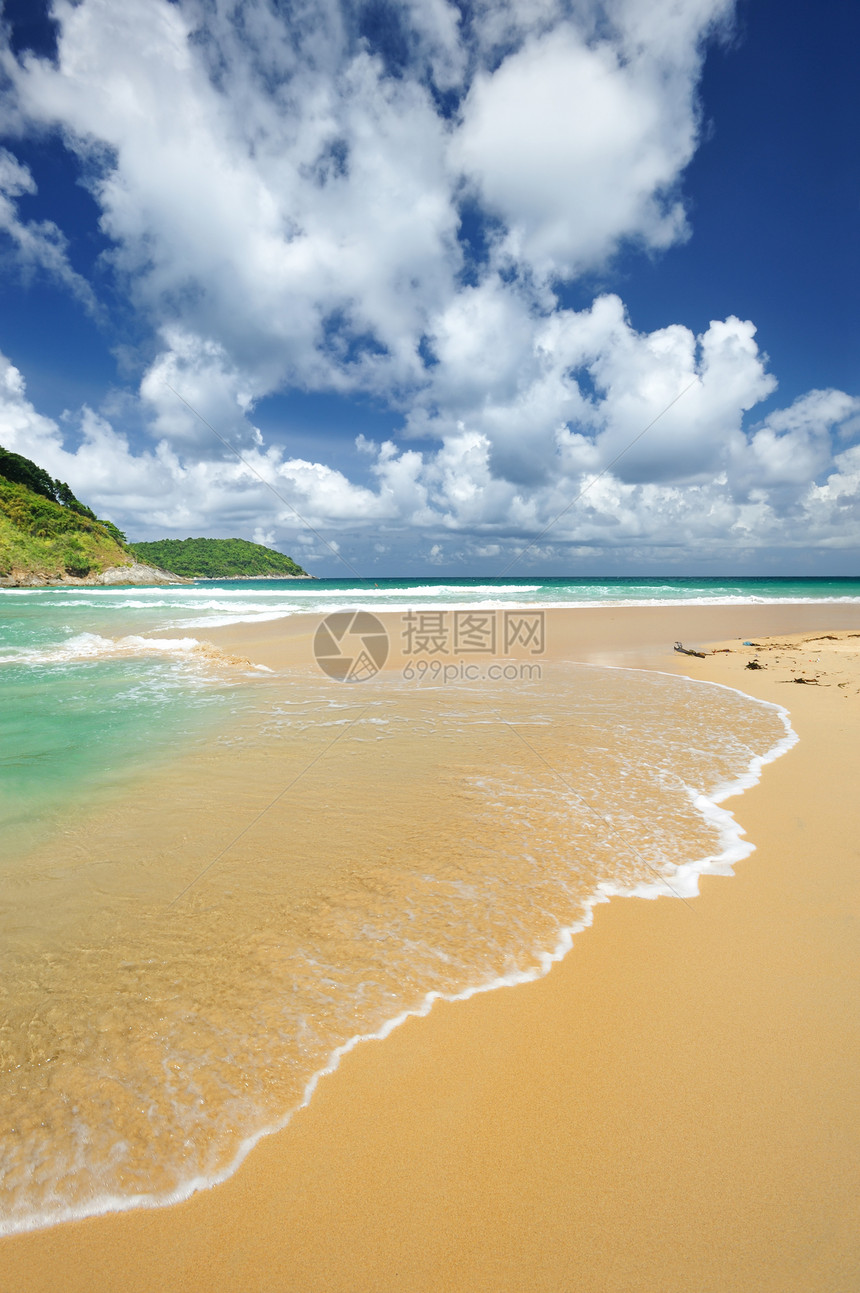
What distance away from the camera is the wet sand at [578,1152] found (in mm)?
1570

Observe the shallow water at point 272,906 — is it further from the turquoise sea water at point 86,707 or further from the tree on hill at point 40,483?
the tree on hill at point 40,483

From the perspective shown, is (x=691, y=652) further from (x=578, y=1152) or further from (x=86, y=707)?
(x=578, y=1152)

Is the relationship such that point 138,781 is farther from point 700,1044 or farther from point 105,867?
point 700,1044

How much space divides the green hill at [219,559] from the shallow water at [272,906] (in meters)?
115

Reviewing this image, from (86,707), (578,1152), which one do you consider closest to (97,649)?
(86,707)

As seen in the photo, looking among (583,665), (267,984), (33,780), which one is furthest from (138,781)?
(583,665)

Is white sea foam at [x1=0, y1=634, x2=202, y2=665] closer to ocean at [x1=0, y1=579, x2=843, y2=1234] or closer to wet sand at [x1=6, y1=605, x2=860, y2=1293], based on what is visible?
ocean at [x1=0, y1=579, x2=843, y2=1234]

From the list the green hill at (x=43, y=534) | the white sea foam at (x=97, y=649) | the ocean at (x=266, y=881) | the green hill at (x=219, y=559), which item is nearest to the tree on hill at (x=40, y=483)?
the green hill at (x=43, y=534)

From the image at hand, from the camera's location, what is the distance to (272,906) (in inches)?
124

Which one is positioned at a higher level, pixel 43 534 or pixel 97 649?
pixel 43 534

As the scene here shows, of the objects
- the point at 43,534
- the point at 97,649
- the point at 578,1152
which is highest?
the point at 43,534

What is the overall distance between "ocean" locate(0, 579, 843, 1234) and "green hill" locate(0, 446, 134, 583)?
6646cm

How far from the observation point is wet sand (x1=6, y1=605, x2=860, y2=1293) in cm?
157

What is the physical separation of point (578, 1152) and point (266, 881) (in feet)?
7.19
